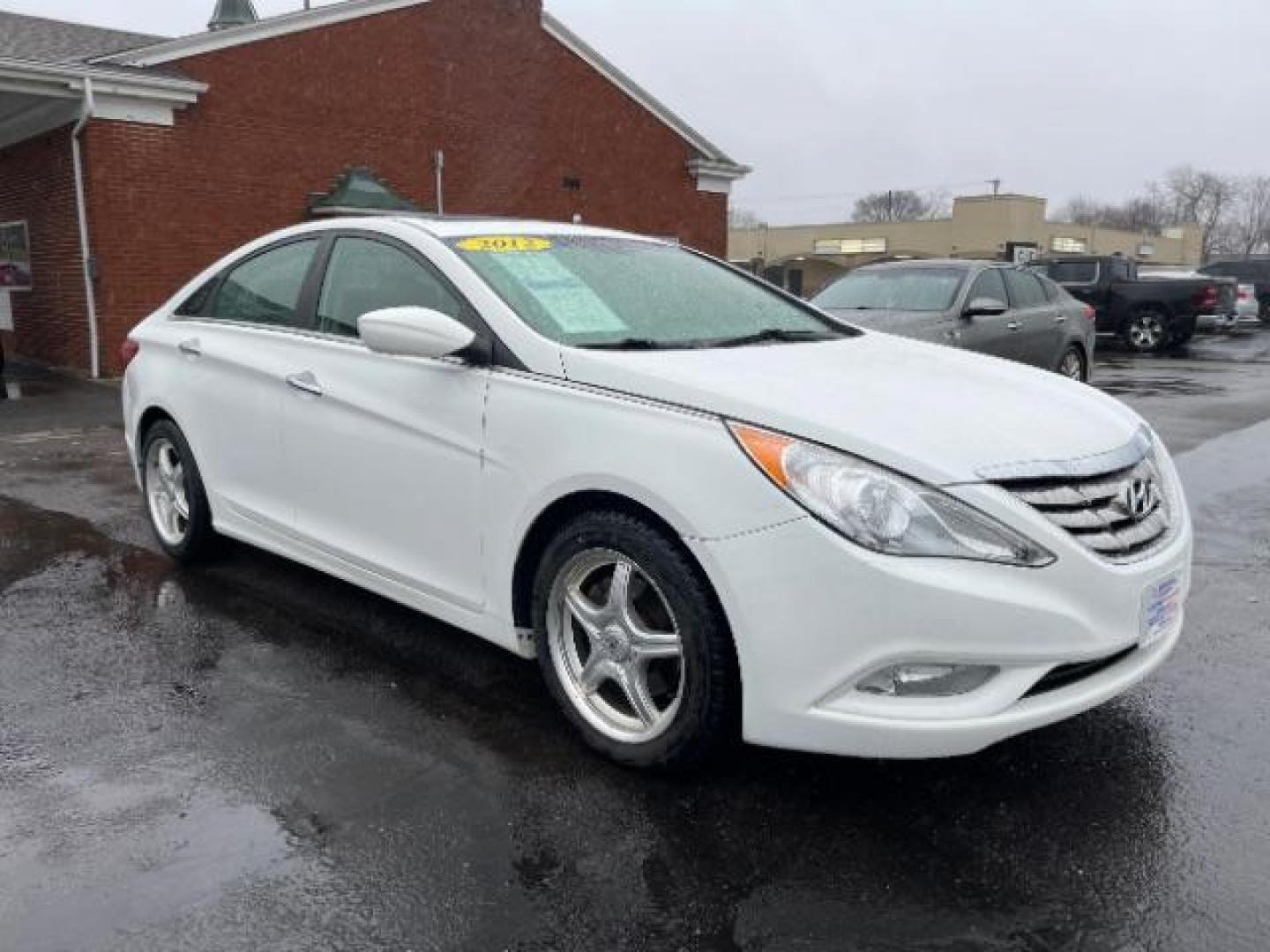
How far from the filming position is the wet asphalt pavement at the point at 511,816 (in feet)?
7.93

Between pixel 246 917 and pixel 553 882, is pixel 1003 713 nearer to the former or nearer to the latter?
pixel 553 882

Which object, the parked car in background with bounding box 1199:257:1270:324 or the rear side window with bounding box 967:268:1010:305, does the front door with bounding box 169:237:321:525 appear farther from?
the parked car in background with bounding box 1199:257:1270:324

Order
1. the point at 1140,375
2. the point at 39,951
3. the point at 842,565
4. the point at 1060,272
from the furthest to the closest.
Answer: the point at 1060,272
the point at 1140,375
the point at 842,565
the point at 39,951

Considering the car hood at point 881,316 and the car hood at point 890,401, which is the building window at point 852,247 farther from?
the car hood at point 890,401

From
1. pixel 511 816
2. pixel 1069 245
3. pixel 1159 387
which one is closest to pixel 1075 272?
pixel 1159 387

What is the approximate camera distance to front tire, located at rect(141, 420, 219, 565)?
4844mm

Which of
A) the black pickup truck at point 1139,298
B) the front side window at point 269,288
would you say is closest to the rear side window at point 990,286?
the front side window at point 269,288

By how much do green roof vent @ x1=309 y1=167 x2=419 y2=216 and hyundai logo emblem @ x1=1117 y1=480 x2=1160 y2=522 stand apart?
13.0m

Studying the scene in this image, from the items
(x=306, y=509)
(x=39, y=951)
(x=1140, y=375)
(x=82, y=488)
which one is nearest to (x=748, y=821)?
(x=39, y=951)

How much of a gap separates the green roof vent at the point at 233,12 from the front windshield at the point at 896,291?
640 inches

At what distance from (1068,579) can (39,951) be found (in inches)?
97.2

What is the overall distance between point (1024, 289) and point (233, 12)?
17.7 m

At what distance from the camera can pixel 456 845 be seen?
107 inches

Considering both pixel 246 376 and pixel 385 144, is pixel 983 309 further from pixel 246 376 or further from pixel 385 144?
pixel 385 144
